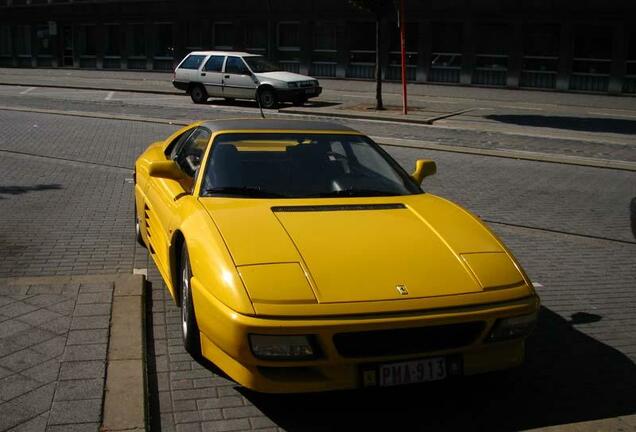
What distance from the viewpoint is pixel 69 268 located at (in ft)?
→ 20.5

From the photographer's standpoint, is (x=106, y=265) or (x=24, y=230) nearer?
(x=106, y=265)

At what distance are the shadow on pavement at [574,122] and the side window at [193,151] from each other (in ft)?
50.0

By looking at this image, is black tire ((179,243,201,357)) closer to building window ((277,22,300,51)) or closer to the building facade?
the building facade

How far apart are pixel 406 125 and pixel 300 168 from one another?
14415mm

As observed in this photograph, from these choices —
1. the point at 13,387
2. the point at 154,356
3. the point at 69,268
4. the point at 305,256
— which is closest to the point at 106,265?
the point at 69,268

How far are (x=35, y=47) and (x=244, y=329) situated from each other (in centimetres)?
5017

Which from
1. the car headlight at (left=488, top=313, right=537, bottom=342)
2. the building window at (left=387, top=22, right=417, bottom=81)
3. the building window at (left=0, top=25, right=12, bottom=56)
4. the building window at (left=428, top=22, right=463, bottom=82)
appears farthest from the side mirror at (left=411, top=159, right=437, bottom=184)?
the building window at (left=0, top=25, right=12, bottom=56)

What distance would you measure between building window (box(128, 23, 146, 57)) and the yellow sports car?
4007 cm

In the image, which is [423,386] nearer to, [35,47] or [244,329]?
[244,329]

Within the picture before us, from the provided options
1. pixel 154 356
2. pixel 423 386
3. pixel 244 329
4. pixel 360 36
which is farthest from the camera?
pixel 360 36

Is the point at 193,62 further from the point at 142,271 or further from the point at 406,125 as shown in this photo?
the point at 142,271

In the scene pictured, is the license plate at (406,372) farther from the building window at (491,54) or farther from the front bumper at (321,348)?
the building window at (491,54)

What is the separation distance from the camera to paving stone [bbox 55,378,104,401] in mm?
3793

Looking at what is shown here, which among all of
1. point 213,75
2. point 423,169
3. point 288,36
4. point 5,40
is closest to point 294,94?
point 213,75
